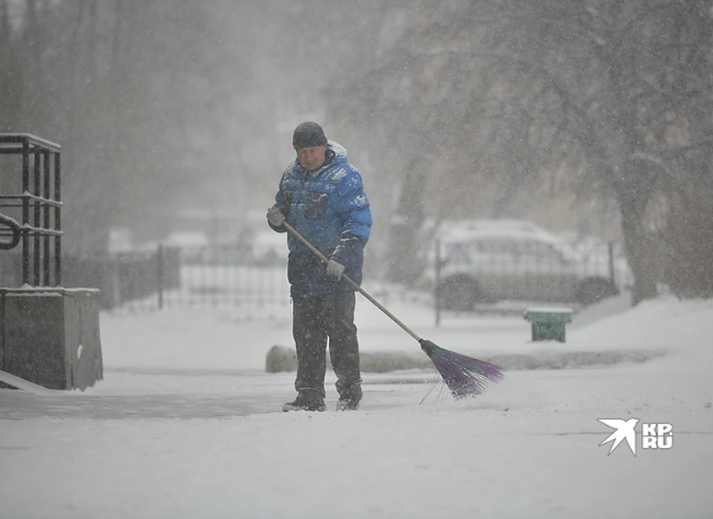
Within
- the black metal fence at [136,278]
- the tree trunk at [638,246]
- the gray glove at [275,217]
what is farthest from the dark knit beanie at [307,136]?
the black metal fence at [136,278]

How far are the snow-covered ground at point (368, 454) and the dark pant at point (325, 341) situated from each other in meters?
0.38

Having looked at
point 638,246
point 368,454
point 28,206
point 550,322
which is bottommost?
point 368,454

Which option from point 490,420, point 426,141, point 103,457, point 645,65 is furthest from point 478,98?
point 103,457

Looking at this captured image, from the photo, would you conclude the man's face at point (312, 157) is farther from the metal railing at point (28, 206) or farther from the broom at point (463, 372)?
the metal railing at point (28, 206)

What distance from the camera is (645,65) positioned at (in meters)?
16.0

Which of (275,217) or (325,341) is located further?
(325,341)

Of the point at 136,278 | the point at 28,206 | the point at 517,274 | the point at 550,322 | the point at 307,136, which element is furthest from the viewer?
the point at 136,278

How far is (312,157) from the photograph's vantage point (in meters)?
7.45

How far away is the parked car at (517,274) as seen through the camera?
22.4 m

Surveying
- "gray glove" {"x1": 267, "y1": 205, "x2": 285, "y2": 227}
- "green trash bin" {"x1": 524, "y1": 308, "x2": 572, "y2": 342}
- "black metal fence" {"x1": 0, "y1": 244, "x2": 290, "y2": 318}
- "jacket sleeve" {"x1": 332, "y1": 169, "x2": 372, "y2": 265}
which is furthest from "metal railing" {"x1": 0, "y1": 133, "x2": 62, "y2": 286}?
"black metal fence" {"x1": 0, "y1": 244, "x2": 290, "y2": 318}

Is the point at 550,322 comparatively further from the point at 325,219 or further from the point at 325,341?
the point at 325,219

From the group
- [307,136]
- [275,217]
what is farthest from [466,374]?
[307,136]

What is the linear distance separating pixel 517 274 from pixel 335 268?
16060 millimetres

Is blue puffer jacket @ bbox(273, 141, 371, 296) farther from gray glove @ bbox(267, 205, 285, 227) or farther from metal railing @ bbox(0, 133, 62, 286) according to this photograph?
metal railing @ bbox(0, 133, 62, 286)
